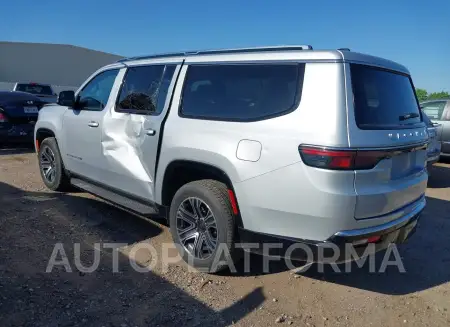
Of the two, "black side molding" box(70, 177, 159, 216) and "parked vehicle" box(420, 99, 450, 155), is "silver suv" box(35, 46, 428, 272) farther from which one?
"parked vehicle" box(420, 99, 450, 155)

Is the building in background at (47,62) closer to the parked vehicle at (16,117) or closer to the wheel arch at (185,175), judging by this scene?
the parked vehicle at (16,117)

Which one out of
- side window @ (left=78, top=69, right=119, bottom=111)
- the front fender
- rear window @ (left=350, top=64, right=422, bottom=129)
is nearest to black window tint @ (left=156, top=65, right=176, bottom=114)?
side window @ (left=78, top=69, right=119, bottom=111)

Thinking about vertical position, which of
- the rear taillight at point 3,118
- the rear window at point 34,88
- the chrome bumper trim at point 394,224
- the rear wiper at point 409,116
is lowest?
the chrome bumper trim at point 394,224

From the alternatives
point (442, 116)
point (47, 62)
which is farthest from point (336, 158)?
point (47, 62)

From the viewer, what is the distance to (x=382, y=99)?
2.92 metres

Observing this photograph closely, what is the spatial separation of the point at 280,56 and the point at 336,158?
0.92 m

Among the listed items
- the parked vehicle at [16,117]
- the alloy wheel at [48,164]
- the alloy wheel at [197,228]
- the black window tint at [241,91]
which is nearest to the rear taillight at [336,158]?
the black window tint at [241,91]

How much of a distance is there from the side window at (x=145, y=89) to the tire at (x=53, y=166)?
1.64m

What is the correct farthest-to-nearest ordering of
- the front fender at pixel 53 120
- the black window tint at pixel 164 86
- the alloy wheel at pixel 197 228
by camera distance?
the front fender at pixel 53 120 < the black window tint at pixel 164 86 < the alloy wheel at pixel 197 228

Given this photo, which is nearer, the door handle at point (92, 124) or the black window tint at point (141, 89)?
the black window tint at point (141, 89)

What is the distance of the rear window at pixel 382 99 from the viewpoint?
104 inches

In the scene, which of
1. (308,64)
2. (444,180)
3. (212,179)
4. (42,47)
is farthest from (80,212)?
(42,47)

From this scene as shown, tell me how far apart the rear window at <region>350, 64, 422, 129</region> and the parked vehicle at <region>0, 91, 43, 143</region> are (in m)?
8.03

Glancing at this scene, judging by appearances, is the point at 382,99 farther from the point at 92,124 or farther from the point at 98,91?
the point at 98,91
